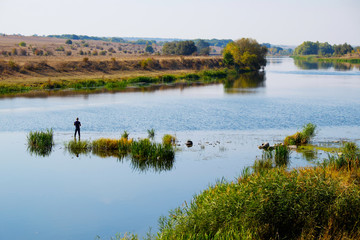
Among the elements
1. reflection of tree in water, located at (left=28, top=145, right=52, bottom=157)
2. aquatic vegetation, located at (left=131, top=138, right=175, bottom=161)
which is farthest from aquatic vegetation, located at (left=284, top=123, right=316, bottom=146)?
reflection of tree in water, located at (left=28, top=145, right=52, bottom=157)

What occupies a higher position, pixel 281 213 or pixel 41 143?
pixel 281 213

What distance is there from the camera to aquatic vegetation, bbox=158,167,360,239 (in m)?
11.8

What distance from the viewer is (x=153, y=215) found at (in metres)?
16.9

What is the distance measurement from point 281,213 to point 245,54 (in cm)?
8937

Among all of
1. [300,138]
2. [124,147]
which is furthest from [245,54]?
[124,147]

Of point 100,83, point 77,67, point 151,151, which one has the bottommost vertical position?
point 151,151

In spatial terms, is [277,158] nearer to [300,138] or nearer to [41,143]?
[300,138]

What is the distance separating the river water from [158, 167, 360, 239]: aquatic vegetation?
4.19 metres

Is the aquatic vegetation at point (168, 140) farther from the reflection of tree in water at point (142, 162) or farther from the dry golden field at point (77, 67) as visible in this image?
the dry golden field at point (77, 67)

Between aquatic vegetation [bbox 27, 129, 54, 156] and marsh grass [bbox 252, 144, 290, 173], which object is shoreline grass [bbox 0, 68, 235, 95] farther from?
marsh grass [bbox 252, 144, 290, 173]

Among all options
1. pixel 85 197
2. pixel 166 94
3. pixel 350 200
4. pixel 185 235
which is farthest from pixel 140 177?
pixel 166 94

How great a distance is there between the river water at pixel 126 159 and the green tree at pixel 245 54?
145 feet

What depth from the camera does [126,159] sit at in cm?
2467

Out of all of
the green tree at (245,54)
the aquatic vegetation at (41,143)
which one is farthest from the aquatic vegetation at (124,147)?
the green tree at (245,54)
